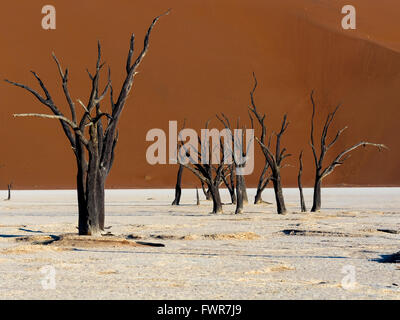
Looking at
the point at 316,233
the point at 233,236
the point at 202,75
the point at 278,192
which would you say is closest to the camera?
the point at 233,236

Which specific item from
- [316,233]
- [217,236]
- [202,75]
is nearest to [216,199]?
[316,233]

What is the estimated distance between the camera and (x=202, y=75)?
8262 cm

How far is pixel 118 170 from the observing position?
7512 cm

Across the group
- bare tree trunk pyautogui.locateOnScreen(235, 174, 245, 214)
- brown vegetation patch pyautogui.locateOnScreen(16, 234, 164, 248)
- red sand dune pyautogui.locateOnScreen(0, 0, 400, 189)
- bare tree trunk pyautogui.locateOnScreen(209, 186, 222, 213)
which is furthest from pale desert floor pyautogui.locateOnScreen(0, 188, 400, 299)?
red sand dune pyautogui.locateOnScreen(0, 0, 400, 189)

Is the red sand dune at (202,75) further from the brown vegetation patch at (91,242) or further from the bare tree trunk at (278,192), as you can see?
the brown vegetation patch at (91,242)

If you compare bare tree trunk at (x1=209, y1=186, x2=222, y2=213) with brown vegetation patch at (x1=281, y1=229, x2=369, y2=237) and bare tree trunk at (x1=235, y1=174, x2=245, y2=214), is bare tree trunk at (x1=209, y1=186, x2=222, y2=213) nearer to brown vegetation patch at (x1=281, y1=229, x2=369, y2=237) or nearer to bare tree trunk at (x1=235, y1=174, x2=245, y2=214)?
bare tree trunk at (x1=235, y1=174, x2=245, y2=214)

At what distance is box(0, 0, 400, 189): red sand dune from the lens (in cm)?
7556

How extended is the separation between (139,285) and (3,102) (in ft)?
242

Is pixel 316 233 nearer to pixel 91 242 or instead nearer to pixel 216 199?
pixel 91 242

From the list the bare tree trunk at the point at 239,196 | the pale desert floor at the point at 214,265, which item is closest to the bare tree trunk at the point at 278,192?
the bare tree trunk at the point at 239,196

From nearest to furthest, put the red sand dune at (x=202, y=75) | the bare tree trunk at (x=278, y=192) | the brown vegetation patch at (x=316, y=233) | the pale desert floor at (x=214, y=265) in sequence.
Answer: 1. the pale desert floor at (x=214, y=265)
2. the brown vegetation patch at (x=316, y=233)
3. the bare tree trunk at (x=278, y=192)
4. the red sand dune at (x=202, y=75)

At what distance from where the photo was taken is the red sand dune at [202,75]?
75.6 m
